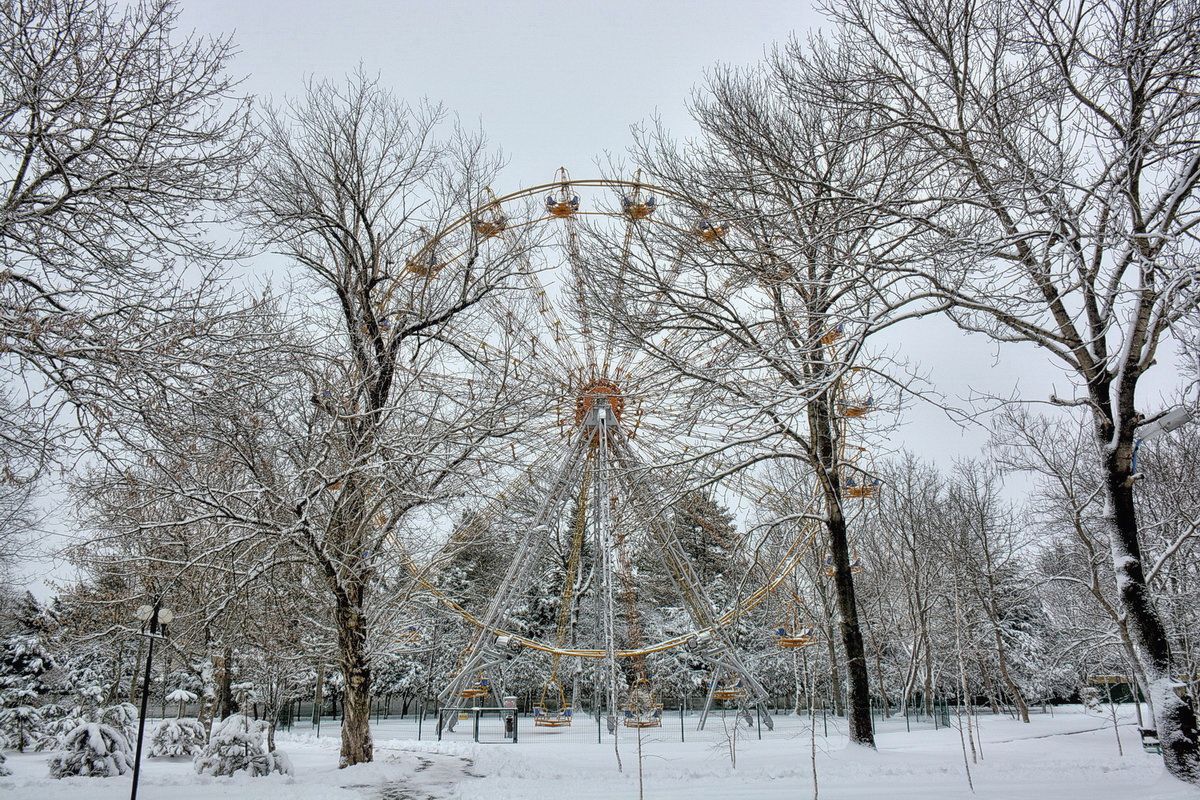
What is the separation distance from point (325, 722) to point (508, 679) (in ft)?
25.9

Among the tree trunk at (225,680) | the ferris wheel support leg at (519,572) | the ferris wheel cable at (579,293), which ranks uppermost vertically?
the ferris wheel cable at (579,293)

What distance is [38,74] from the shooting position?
5.00 metres

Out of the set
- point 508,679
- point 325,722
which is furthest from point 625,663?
point 325,722

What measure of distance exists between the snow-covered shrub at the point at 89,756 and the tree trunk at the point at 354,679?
13.5 feet

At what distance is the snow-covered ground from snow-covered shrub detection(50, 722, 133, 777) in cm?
47

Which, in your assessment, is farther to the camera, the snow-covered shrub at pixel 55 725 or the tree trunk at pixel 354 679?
the snow-covered shrub at pixel 55 725

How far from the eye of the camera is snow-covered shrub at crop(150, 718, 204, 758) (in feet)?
49.6

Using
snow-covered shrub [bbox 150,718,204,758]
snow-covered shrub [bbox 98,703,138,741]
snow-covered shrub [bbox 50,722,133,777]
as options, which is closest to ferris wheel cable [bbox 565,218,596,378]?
snow-covered shrub [bbox 50,722,133,777]

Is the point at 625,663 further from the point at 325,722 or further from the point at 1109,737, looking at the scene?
the point at 1109,737

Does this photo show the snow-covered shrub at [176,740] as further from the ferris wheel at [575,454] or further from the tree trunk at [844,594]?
the tree trunk at [844,594]

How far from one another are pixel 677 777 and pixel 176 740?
11.2m

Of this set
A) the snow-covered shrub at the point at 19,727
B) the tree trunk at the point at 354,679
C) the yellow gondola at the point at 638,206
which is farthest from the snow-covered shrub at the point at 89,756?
the yellow gondola at the point at 638,206

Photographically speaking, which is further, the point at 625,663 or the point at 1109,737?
the point at 625,663

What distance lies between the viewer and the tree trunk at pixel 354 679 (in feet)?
33.2
